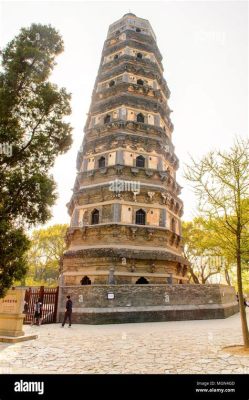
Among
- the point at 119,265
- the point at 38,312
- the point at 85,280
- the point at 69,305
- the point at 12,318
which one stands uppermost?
the point at 119,265

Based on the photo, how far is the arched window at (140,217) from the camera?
2013cm

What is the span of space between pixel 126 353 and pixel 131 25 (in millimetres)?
30289

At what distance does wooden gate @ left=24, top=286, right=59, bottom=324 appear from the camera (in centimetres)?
1556

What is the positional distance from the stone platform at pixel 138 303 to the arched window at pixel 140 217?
523cm

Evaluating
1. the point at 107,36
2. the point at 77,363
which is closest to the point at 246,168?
the point at 77,363

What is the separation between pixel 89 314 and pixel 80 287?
155 centimetres

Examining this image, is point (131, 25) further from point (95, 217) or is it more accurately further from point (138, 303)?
point (138, 303)

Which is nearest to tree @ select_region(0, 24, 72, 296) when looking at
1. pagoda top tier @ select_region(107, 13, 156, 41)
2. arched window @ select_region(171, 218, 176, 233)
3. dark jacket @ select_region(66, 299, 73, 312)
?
dark jacket @ select_region(66, 299, 73, 312)

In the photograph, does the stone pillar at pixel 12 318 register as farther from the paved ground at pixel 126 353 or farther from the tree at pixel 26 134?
the tree at pixel 26 134

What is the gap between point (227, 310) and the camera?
1838 cm

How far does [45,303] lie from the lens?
52.4 ft

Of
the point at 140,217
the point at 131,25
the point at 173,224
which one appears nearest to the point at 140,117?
the point at 140,217

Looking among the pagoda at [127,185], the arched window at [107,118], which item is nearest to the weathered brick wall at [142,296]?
the pagoda at [127,185]
